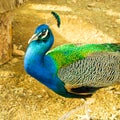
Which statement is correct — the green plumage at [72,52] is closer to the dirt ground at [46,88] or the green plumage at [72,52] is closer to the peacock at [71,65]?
the peacock at [71,65]

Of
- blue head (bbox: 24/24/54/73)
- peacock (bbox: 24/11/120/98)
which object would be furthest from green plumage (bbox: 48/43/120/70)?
blue head (bbox: 24/24/54/73)

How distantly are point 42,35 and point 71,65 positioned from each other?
0.31 m

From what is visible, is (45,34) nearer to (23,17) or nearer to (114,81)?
(114,81)

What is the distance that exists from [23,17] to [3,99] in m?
1.63

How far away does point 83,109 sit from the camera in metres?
3.02

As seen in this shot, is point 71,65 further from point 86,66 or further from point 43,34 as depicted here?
point 43,34

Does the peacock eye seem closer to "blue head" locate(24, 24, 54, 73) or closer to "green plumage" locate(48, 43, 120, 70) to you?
"blue head" locate(24, 24, 54, 73)

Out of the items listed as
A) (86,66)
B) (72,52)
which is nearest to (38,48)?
(72,52)

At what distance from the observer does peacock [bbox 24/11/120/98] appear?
8.22ft

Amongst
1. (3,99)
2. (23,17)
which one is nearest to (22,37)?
(23,17)

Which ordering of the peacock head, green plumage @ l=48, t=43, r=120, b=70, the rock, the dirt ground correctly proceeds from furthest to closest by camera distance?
the rock < the dirt ground < green plumage @ l=48, t=43, r=120, b=70 < the peacock head

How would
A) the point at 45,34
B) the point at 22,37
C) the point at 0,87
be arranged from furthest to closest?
the point at 22,37 < the point at 0,87 < the point at 45,34

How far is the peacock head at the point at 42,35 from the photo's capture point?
2455 mm

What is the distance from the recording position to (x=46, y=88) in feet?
10.6
